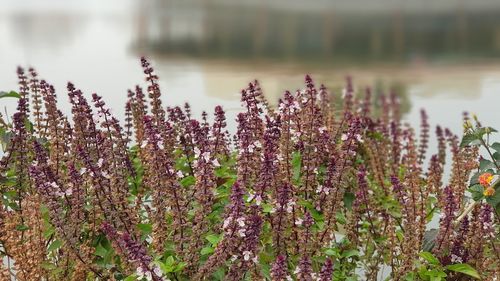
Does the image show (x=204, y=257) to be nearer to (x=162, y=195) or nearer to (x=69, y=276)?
(x=162, y=195)

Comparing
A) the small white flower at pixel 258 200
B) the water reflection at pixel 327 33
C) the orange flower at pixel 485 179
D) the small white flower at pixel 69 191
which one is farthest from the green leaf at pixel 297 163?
the water reflection at pixel 327 33

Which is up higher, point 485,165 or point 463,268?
point 485,165

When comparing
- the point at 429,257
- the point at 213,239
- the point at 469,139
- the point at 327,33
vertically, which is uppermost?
the point at 469,139

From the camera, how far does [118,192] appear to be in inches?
153

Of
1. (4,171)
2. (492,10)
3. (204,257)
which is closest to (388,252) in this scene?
(204,257)

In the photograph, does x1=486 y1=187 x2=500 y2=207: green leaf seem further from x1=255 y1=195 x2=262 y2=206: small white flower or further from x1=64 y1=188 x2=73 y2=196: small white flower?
x1=64 y1=188 x2=73 y2=196: small white flower

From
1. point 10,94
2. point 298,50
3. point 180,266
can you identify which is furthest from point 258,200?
point 298,50

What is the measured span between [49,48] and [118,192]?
18.0 metres

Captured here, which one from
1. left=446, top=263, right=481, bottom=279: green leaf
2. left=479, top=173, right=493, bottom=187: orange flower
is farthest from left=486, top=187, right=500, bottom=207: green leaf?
left=446, top=263, right=481, bottom=279: green leaf

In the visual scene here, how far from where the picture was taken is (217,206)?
4004 mm

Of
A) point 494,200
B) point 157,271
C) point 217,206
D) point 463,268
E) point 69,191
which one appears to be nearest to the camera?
point 157,271

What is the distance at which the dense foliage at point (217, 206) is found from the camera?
3.54 meters

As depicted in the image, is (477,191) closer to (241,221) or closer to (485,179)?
(485,179)

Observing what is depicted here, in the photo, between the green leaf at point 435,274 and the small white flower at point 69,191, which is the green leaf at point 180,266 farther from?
the green leaf at point 435,274
